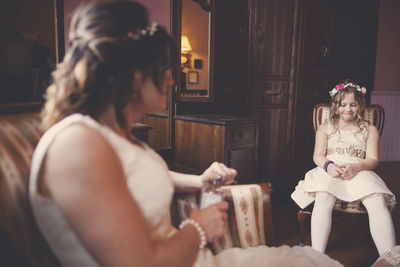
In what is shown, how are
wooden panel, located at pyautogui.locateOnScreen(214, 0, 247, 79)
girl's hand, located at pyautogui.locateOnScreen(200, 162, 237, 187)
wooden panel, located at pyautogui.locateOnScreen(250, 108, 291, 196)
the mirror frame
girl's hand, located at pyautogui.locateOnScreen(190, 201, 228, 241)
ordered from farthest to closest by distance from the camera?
wooden panel, located at pyautogui.locateOnScreen(250, 108, 291, 196)
wooden panel, located at pyautogui.locateOnScreen(214, 0, 247, 79)
the mirror frame
girl's hand, located at pyautogui.locateOnScreen(200, 162, 237, 187)
girl's hand, located at pyautogui.locateOnScreen(190, 201, 228, 241)

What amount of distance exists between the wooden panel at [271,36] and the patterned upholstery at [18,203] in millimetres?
2461

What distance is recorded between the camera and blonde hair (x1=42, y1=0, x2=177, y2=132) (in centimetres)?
64

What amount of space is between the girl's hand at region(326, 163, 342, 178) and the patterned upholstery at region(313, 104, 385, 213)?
0.18 m

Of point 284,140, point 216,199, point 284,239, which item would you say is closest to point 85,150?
point 216,199

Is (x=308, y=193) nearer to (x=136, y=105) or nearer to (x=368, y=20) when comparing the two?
(x=136, y=105)

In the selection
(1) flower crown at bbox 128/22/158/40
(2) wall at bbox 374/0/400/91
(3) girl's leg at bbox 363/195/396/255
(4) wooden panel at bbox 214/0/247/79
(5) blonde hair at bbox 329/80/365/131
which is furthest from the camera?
(2) wall at bbox 374/0/400/91

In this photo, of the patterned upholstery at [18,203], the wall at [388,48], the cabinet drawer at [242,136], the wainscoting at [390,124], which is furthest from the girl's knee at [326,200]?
the wall at [388,48]

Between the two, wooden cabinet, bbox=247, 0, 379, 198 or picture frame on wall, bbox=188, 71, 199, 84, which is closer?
picture frame on wall, bbox=188, 71, 199, 84

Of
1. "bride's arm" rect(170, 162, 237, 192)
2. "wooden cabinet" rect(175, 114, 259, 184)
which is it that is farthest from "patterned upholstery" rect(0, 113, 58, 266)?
"wooden cabinet" rect(175, 114, 259, 184)

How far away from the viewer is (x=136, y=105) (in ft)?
2.54

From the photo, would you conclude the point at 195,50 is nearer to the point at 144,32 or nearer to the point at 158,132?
the point at 158,132

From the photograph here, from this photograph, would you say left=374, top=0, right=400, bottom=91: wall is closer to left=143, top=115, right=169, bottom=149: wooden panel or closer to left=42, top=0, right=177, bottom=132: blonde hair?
left=143, top=115, right=169, bottom=149: wooden panel

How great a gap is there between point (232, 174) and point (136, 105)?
1.48 feet

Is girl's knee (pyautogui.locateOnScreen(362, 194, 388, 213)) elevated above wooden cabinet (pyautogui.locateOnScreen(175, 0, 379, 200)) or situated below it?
below
